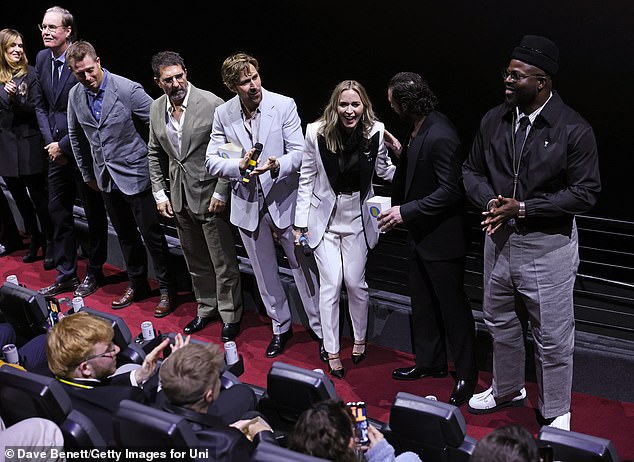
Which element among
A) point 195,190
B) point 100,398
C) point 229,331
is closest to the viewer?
point 100,398

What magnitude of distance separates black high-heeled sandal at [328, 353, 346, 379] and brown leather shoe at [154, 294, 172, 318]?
1253mm

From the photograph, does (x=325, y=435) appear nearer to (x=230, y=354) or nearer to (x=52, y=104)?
(x=230, y=354)

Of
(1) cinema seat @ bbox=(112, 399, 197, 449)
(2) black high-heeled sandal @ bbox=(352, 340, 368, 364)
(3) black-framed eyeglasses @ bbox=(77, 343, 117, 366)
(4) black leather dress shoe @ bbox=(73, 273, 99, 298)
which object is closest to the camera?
(1) cinema seat @ bbox=(112, 399, 197, 449)

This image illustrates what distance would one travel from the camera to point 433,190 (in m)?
3.60

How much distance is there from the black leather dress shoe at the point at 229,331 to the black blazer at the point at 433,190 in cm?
132

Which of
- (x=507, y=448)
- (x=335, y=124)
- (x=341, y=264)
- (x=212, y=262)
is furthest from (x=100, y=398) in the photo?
(x=212, y=262)

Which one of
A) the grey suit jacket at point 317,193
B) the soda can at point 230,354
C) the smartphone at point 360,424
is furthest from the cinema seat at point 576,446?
the grey suit jacket at point 317,193

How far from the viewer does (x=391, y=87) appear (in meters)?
3.51

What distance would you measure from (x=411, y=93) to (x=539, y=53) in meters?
0.60

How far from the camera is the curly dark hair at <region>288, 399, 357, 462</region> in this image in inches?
84.8

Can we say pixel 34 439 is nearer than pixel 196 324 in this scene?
Yes

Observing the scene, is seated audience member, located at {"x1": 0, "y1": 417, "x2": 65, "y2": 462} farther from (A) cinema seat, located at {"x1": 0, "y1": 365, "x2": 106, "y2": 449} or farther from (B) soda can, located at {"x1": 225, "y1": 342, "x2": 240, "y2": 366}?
(B) soda can, located at {"x1": 225, "y1": 342, "x2": 240, "y2": 366}

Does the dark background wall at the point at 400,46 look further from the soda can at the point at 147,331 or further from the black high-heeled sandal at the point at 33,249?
the soda can at the point at 147,331

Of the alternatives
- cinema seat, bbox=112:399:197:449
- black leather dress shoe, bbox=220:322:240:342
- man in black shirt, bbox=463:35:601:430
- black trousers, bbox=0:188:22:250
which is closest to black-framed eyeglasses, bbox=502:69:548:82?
man in black shirt, bbox=463:35:601:430
